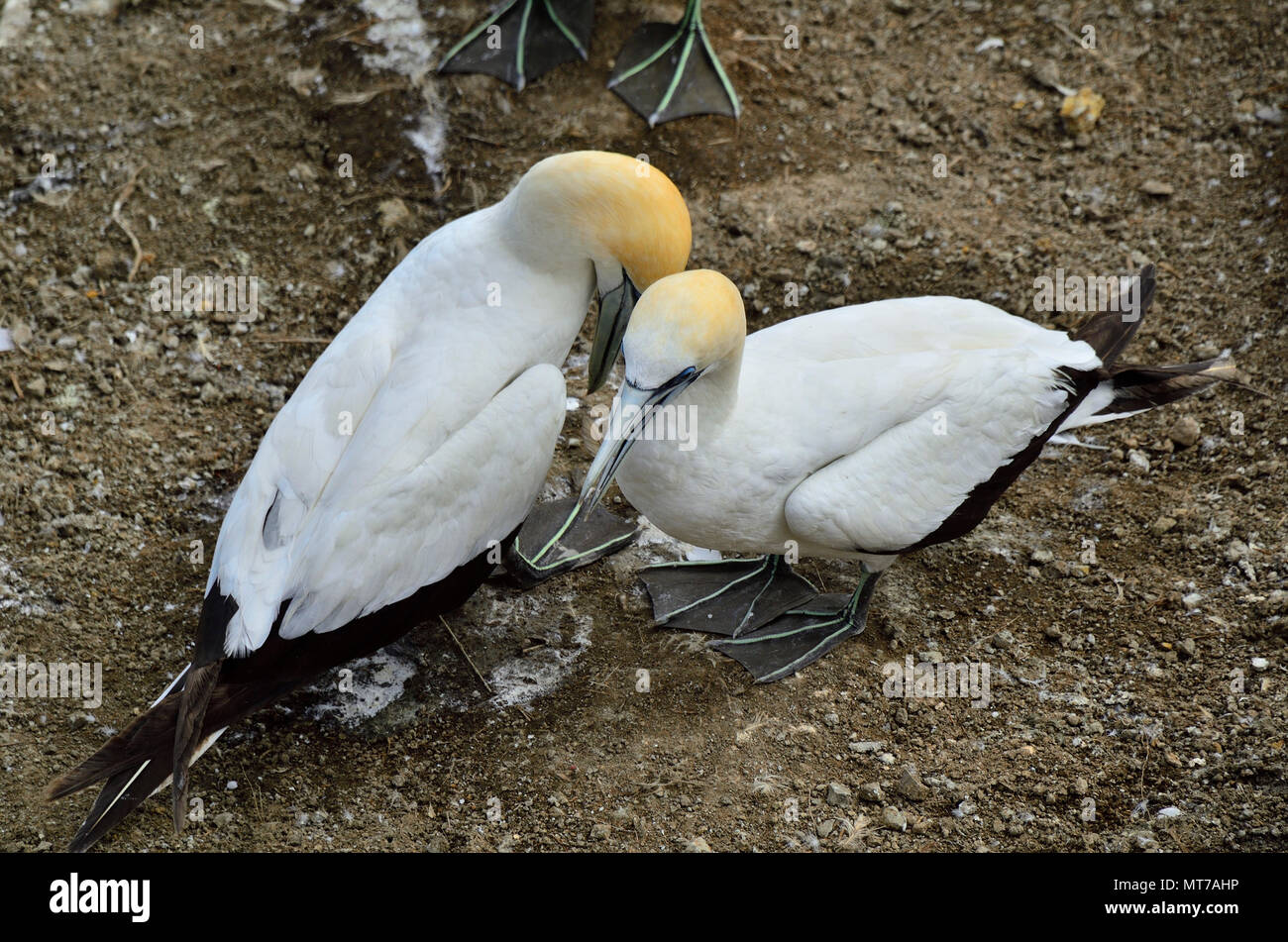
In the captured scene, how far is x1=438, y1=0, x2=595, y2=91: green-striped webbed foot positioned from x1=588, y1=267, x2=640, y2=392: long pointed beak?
2.34 meters

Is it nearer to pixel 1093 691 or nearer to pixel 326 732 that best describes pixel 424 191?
pixel 326 732

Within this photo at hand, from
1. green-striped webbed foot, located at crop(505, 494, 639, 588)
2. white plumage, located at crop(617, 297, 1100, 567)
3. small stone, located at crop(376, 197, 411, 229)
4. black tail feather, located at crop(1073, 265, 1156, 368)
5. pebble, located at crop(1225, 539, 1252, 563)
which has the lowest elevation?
green-striped webbed foot, located at crop(505, 494, 639, 588)

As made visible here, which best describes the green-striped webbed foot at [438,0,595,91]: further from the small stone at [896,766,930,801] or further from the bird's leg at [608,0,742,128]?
the small stone at [896,766,930,801]

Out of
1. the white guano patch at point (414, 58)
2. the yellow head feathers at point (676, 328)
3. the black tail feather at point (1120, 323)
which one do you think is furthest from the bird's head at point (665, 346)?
the white guano patch at point (414, 58)

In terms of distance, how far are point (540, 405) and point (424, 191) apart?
2437 millimetres

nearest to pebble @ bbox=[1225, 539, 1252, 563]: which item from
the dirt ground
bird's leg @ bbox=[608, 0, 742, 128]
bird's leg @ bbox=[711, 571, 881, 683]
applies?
the dirt ground

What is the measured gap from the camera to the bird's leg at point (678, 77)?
600 centimetres

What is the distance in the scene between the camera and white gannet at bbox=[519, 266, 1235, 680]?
375 cm

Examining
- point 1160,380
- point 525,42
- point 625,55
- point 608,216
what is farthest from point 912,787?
point 525,42

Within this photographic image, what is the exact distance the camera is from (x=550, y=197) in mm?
3898

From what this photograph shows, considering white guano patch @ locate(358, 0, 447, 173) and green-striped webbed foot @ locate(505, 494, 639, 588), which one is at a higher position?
white guano patch @ locate(358, 0, 447, 173)

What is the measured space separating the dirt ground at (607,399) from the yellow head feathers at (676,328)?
1.36 metres

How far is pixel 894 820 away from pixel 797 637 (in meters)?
0.81

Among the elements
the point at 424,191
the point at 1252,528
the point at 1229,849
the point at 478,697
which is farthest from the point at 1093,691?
the point at 424,191
